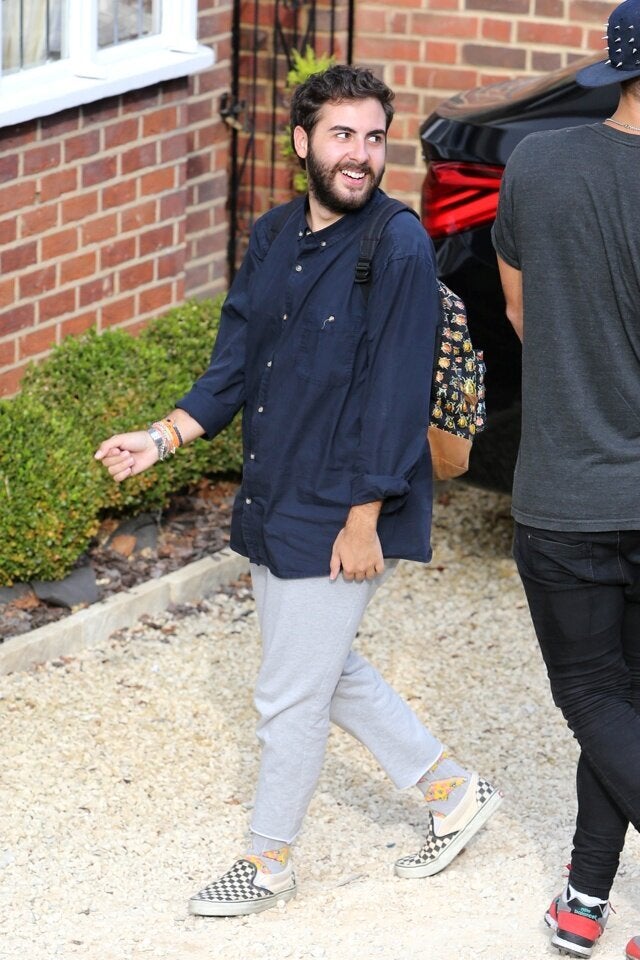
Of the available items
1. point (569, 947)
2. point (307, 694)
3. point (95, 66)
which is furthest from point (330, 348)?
point (95, 66)

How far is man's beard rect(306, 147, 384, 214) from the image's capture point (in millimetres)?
3656

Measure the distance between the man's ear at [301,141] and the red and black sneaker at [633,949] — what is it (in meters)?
1.88

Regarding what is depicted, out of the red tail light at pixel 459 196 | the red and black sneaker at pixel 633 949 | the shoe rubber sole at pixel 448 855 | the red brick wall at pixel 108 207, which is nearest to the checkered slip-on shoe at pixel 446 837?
the shoe rubber sole at pixel 448 855

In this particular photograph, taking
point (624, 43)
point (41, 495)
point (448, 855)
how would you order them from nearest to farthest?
1. point (624, 43)
2. point (448, 855)
3. point (41, 495)

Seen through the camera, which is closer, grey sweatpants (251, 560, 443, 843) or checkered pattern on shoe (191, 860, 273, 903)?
grey sweatpants (251, 560, 443, 843)

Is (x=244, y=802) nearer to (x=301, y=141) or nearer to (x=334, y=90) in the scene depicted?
(x=301, y=141)

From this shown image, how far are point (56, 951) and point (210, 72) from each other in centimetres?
428

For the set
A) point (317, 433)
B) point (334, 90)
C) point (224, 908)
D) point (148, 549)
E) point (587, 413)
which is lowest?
point (148, 549)

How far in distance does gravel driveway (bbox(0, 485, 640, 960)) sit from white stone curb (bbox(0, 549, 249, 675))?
59 millimetres

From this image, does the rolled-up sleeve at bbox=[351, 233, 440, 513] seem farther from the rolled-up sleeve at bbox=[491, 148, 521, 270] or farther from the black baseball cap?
the black baseball cap

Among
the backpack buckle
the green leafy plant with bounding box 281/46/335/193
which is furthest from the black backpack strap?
the green leafy plant with bounding box 281/46/335/193

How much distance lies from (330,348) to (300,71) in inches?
150

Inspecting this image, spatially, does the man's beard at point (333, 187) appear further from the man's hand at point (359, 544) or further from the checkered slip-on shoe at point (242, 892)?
the checkered slip-on shoe at point (242, 892)

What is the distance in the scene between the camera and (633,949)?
368cm
